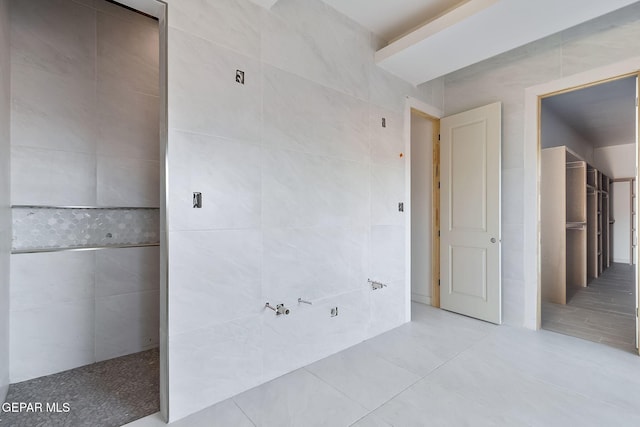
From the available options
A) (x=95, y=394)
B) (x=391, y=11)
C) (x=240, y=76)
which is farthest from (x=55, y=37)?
(x=391, y=11)

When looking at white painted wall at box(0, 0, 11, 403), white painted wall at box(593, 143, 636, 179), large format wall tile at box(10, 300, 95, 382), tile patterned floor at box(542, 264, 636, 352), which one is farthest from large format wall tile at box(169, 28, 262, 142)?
white painted wall at box(593, 143, 636, 179)

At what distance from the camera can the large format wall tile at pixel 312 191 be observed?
2045 mm

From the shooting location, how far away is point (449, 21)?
219 cm

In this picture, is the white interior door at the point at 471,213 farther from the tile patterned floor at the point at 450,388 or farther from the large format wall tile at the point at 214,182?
the large format wall tile at the point at 214,182

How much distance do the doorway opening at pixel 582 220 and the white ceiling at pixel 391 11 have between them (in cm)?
151

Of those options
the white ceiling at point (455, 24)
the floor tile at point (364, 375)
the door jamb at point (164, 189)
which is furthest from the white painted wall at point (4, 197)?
the white ceiling at point (455, 24)

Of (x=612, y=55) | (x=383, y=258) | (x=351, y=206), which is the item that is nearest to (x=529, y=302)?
(x=383, y=258)

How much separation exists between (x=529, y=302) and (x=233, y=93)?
3309 mm

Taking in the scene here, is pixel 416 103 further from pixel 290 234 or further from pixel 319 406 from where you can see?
pixel 319 406

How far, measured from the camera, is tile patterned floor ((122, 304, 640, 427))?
165 cm

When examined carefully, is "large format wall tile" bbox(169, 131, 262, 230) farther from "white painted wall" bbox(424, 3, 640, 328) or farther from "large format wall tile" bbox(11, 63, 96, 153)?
"white painted wall" bbox(424, 3, 640, 328)

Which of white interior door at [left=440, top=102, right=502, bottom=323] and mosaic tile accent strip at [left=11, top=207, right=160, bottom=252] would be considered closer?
mosaic tile accent strip at [left=11, top=207, right=160, bottom=252]

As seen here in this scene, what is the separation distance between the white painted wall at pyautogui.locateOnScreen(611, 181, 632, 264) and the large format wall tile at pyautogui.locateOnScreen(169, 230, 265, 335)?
8629 millimetres

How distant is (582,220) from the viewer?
14.4 feet
